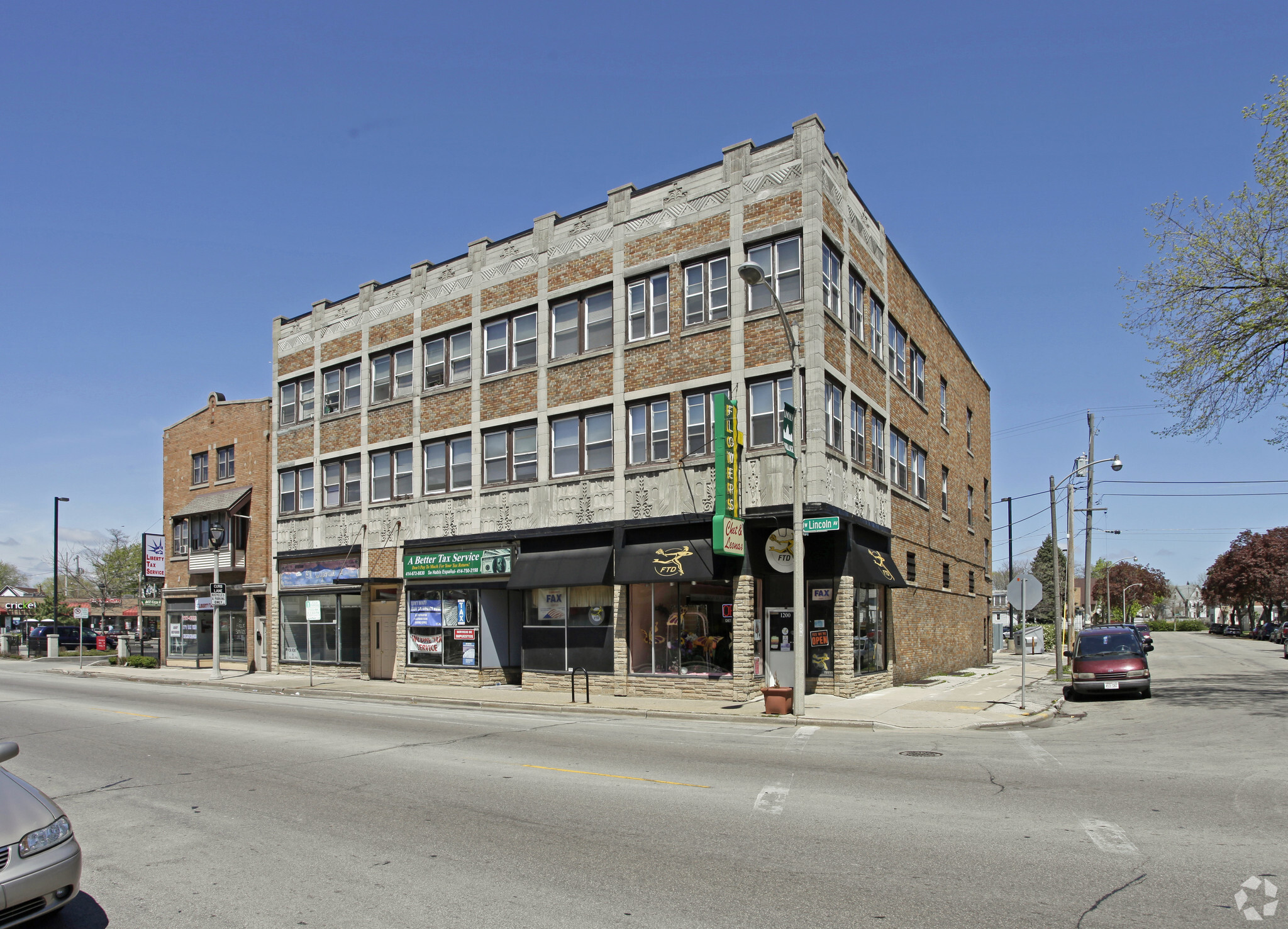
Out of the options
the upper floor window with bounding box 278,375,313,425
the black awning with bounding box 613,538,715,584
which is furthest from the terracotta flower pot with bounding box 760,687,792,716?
the upper floor window with bounding box 278,375,313,425

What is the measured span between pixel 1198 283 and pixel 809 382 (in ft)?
33.5

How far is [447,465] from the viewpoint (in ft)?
95.3

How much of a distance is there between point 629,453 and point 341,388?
46.2 ft

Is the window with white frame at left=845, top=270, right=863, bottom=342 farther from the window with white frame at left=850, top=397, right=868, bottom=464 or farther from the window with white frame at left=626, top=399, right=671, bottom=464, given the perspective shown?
the window with white frame at left=626, top=399, right=671, bottom=464

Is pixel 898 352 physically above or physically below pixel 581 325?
below

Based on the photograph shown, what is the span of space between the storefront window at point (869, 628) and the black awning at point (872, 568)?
467 millimetres

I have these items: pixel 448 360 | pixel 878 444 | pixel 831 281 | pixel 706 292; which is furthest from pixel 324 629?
pixel 831 281

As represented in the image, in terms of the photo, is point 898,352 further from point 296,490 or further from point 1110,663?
point 296,490

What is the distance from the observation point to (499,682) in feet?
90.9

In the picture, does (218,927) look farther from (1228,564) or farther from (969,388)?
(1228,564)

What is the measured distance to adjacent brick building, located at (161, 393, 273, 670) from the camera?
35.8m

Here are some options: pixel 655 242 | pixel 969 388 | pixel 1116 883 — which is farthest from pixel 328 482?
pixel 1116 883

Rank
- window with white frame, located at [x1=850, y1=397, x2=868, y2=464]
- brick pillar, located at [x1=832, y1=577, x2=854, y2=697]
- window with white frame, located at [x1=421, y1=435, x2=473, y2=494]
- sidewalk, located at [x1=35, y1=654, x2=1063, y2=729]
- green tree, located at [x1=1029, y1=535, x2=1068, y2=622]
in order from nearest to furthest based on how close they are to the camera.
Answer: sidewalk, located at [x1=35, y1=654, x2=1063, y2=729] < brick pillar, located at [x1=832, y1=577, x2=854, y2=697] < window with white frame, located at [x1=850, y1=397, x2=868, y2=464] < window with white frame, located at [x1=421, y1=435, x2=473, y2=494] < green tree, located at [x1=1029, y1=535, x2=1068, y2=622]

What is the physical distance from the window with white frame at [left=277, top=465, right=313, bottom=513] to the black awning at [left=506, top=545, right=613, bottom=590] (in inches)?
462
